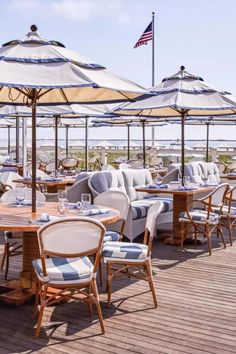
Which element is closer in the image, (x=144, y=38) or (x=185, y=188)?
(x=185, y=188)

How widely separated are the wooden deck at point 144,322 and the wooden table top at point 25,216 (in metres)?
0.76

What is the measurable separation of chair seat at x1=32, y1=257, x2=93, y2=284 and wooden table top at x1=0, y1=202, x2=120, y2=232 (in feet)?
0.99

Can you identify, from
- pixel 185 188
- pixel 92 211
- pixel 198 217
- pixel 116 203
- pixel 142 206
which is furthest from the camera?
pixel 142 206

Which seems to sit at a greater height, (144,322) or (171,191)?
(171,191)

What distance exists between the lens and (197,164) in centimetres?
1076

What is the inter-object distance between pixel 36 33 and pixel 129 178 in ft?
12.6

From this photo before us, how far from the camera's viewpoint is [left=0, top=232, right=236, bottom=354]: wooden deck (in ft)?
13.0

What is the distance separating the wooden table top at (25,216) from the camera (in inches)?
169

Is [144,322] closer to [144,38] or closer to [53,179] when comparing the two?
[53,179]

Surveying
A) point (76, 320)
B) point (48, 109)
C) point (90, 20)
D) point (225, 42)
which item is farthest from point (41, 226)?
point (225, 42)

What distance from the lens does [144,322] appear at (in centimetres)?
445

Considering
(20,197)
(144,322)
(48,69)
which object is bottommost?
(144,322)

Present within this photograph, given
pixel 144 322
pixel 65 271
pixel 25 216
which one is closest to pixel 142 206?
pixel 25 216

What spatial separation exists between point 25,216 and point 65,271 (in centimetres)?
81
